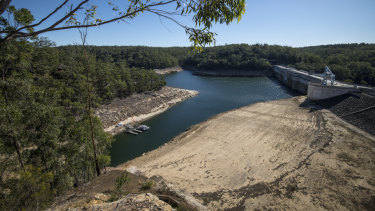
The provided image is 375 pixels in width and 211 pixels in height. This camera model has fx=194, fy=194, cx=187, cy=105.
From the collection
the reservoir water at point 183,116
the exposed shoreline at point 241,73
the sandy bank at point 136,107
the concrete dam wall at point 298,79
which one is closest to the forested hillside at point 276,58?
the exposed shoreline at point 241,73

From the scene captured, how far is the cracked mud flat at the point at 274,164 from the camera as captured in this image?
35.8 feet

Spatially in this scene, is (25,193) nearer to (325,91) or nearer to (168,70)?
(325,91)

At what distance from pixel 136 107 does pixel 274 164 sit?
73.3ft

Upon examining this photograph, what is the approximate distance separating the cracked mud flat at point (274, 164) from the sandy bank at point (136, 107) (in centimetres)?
964

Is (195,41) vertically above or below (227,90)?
above

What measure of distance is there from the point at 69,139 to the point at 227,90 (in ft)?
132

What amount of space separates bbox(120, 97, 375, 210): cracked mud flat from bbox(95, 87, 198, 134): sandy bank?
9.64m

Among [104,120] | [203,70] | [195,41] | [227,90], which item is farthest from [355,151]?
[203,70]

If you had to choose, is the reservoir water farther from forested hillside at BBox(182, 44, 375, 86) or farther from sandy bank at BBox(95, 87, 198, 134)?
forested hillside at BBox(182, 44, 375, 86)

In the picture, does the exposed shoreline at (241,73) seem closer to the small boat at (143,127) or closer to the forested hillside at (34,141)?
the small boat at (143,127)

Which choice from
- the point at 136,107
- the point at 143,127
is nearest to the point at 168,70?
the point at 136,107

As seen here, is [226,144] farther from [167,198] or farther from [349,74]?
[349,74]

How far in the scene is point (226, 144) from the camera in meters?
18.5

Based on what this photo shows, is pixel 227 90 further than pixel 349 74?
Yes
